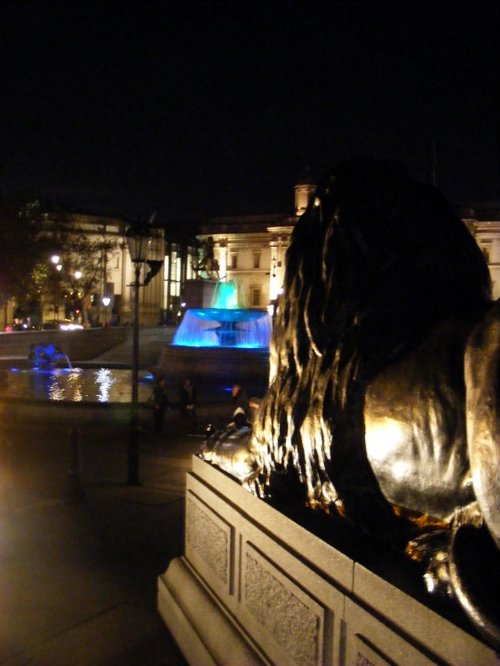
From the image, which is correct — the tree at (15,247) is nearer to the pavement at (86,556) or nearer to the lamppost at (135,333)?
the pavement at (86,556)

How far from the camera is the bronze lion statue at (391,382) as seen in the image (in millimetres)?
2432

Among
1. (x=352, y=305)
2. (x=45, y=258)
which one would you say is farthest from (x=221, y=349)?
(x=45, y=258)

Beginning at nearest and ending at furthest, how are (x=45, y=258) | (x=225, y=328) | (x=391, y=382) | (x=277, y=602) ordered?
1. (x=391, y=382)
2. (x=277, y=602)
3. (x=225, y=328)
4. (x=45, y=258)

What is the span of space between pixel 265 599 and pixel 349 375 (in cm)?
136

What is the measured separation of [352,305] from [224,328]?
22.6 m

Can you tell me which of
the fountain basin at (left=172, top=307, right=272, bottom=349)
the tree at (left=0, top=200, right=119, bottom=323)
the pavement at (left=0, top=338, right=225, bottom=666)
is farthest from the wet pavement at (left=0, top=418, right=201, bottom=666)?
the tree at (left=0, top=200, right=119, bottom=323)

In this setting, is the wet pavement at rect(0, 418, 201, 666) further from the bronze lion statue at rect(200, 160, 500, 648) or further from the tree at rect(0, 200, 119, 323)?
the tree at rect(0, 200, 119, 323)

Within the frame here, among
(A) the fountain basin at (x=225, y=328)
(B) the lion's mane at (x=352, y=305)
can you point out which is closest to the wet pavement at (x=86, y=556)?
(B) the lion's mane at (x=352, y=305)

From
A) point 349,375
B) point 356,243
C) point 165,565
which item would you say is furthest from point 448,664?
point 165,565

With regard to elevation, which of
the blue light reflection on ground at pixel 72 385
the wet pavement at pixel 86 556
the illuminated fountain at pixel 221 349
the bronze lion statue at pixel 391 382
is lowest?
the blue light reflection on ground at pixel 72 385

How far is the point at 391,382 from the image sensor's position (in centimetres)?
307

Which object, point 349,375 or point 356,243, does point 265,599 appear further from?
point 356,243

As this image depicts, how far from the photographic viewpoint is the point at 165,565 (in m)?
Answer: 6.61

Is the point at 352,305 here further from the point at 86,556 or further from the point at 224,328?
the point at 224,328
